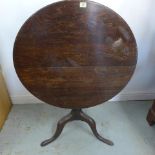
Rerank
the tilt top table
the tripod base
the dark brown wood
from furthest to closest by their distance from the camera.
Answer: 1. the dark brown wood
2. the tripod base
3. the tilt top table

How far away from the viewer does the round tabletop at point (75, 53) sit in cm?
116

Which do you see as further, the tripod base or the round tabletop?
the tripod base

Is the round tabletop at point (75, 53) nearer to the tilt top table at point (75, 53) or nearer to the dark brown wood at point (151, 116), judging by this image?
the tilt top table at point (75, 53)

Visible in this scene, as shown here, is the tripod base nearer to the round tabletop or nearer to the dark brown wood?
the round tabletop

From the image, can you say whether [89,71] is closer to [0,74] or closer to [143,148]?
[143,148]

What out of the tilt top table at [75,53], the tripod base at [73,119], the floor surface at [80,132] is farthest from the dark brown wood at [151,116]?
the tilt top table at [75,53]

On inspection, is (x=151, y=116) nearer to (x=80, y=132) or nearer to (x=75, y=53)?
(x=80, y=132)

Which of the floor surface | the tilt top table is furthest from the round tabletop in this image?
the floor surface

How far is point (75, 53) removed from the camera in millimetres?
1244

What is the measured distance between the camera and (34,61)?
1246 millimetres

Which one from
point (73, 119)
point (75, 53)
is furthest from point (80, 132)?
point (75, 53)

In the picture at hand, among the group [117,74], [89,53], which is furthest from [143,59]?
[89,53]

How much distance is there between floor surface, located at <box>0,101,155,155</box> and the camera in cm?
164

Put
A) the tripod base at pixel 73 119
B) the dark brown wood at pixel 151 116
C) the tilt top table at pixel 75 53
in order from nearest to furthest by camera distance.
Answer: the tilt top table at pixel 75 53, the tripod base at pixel 73 119, the dark brown wood at pixel 151 116
